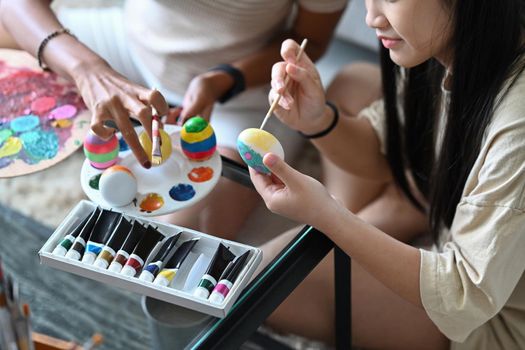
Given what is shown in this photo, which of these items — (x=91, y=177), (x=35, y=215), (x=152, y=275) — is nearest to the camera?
(x=152, y=275)

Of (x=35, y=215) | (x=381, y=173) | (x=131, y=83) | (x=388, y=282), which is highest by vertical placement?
(x=131, y=83)

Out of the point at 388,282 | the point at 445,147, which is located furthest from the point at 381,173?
the point at 388,282

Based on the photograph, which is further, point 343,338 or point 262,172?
point 343,338

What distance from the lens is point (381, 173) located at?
1.16 meters

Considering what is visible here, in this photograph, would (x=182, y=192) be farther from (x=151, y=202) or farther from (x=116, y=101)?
(x=116, y=101)

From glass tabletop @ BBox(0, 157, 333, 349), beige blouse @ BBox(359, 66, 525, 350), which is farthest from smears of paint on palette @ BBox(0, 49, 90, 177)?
beige blouse @ BBox(359, 66, 525, 350)

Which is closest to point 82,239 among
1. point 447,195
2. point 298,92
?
point 298,92

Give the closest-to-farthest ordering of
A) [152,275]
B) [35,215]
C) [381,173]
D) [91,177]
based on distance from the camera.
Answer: [152,275]
[91,177]
[381,173]
[35,215]

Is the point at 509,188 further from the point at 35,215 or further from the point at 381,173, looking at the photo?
the point at 35,215

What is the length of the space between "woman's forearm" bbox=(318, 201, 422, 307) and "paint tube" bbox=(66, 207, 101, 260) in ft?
0.80

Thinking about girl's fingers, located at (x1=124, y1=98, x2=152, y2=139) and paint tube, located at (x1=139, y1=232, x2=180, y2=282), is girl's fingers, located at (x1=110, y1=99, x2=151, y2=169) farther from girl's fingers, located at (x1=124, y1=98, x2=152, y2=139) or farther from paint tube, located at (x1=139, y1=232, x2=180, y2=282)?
paint tube, located at (x1=139, y1=232, x2=180, y2=282)

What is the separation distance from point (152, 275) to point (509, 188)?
0.38m

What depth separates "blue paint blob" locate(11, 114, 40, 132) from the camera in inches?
38.1

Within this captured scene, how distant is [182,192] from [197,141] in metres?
0.07
